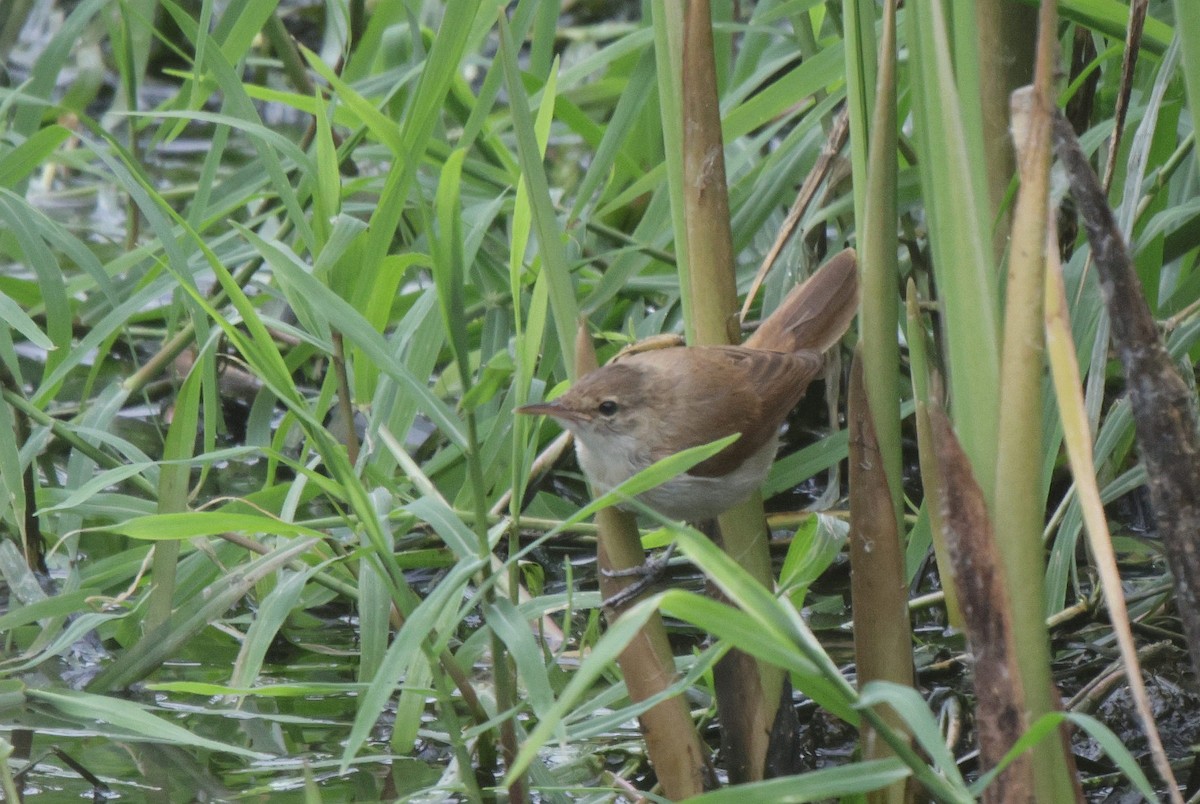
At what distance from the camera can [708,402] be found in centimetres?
273

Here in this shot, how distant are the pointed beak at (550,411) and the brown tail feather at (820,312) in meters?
0.56

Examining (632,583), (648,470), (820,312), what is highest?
(648,470)

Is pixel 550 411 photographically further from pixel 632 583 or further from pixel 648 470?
pixel 648 470

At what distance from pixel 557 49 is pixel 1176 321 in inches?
173

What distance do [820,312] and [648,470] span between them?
4.27 feet

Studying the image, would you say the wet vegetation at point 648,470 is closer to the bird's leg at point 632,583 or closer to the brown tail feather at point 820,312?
the bird's leg at point 632,583

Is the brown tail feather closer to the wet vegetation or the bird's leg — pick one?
the wet vegetation

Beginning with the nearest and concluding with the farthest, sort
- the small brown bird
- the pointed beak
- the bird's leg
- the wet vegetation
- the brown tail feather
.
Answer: the wet vegetation, the bird's leg, the pointed beak, the small brown bird, the brown tail feather

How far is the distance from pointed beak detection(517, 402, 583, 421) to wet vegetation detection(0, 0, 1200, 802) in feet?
0.26

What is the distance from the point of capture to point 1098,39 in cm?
292

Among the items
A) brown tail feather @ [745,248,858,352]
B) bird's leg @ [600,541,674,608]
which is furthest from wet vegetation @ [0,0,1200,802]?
brown tail feather @ [745,248,858,352]

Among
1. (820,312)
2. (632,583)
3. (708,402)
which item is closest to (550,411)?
(632,583)

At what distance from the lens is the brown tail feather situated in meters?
2.89

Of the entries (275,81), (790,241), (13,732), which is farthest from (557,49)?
(13,732)
